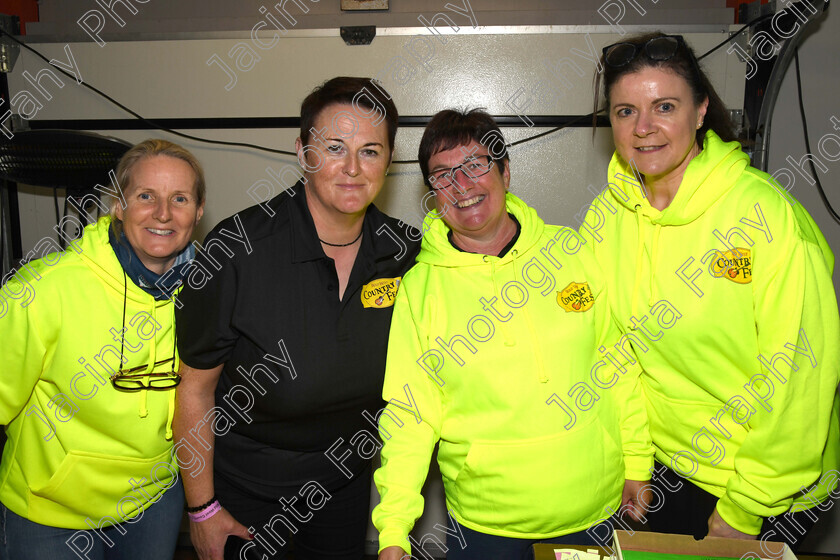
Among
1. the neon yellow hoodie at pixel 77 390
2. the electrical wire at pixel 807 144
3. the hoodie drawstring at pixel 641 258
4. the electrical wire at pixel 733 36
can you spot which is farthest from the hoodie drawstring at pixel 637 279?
the electrical wire at pixel 807 144

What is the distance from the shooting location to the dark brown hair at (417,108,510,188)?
144cm

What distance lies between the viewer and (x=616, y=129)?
137 centimetres

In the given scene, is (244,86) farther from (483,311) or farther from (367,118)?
(483,311)

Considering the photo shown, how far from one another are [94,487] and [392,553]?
0.80 m

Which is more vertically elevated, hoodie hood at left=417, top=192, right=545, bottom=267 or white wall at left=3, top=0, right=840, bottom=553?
white wall at left=3, top=0, right=840, bottom=553

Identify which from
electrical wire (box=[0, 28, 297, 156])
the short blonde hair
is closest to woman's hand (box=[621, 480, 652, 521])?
the short blonde hair

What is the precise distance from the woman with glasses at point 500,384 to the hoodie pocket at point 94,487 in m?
0.66

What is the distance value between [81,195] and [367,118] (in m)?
1.34

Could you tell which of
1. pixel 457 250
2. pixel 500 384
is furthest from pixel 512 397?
pixel 457 250

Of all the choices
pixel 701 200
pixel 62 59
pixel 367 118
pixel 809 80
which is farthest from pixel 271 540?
pixel 809 80

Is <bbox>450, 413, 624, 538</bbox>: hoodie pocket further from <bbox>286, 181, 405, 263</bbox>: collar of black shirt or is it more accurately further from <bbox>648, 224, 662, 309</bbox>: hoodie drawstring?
<bbox>286, 181, 405, 263</bbox>: collar of black shirt

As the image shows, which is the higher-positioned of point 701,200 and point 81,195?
point 701,200

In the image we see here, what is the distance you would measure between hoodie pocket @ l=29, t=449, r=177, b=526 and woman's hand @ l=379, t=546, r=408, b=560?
0.70m

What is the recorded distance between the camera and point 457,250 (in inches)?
56.5
